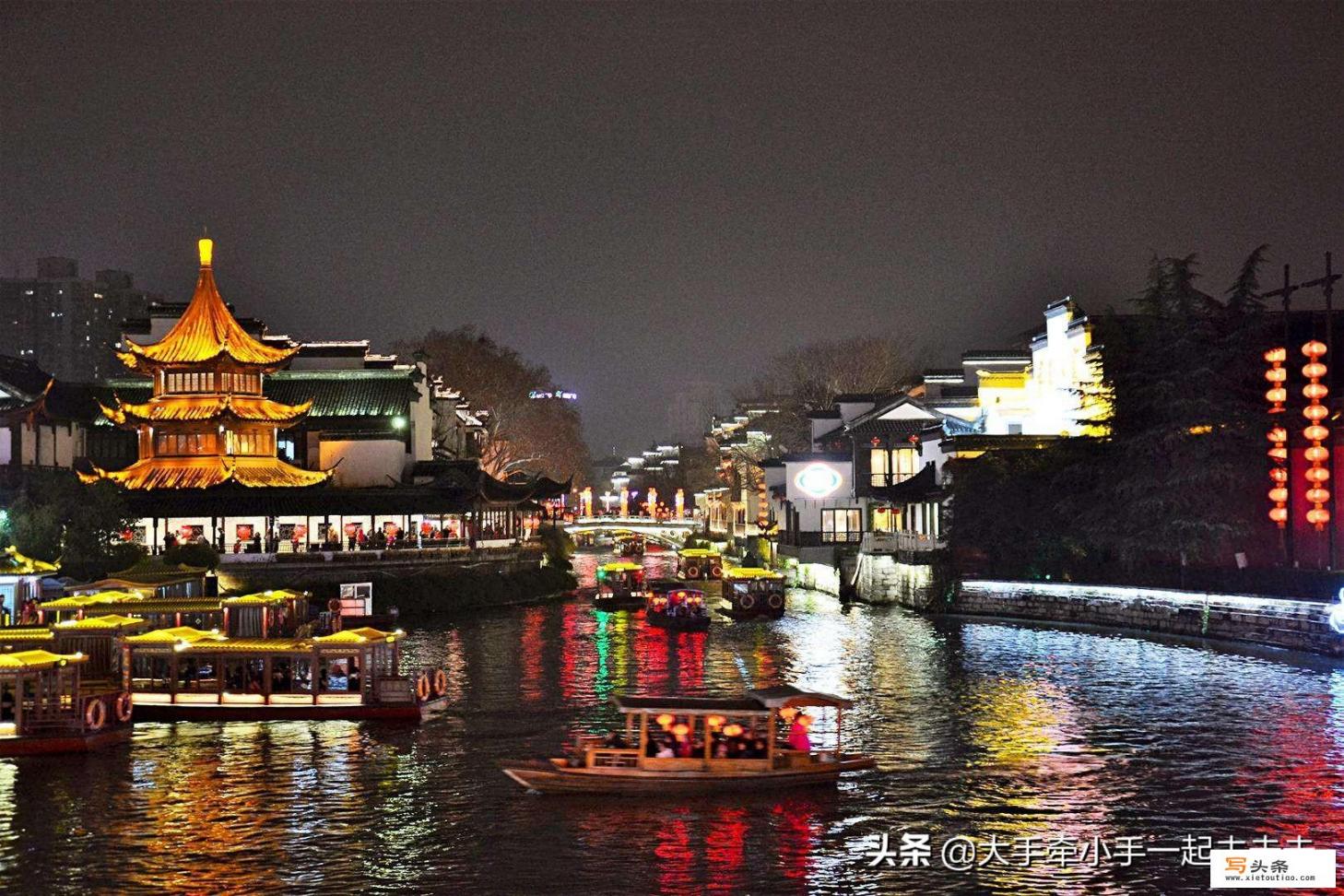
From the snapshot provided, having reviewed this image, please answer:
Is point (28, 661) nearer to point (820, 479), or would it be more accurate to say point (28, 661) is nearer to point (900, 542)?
point (900, 542)

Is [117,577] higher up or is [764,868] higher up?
[117,577]

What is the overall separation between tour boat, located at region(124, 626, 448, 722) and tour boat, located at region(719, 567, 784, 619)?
93.7 ft

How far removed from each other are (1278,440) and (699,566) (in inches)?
1820

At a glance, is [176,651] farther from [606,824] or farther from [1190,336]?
[1190,336]

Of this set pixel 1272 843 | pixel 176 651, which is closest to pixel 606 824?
pixel 1272 843

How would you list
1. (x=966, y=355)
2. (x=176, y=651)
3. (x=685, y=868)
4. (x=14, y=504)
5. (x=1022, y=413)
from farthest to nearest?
(x=966, y=355), (x=1022, y=413), (x=14, y=504), (x=176, y=651), (x=685, y=868)

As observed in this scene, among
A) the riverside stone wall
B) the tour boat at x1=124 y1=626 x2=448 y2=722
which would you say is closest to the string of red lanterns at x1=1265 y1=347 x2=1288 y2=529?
the riverside stone wall

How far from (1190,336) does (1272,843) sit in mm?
35936

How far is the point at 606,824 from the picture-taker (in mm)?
28844

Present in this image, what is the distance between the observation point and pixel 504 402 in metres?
127

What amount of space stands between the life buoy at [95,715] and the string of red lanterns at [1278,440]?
41709 millimetres

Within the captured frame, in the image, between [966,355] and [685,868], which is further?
[966,355]

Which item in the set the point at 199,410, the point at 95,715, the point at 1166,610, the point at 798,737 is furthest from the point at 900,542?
the point at 95,715

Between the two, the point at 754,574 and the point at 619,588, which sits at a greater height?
the point at 754,574
